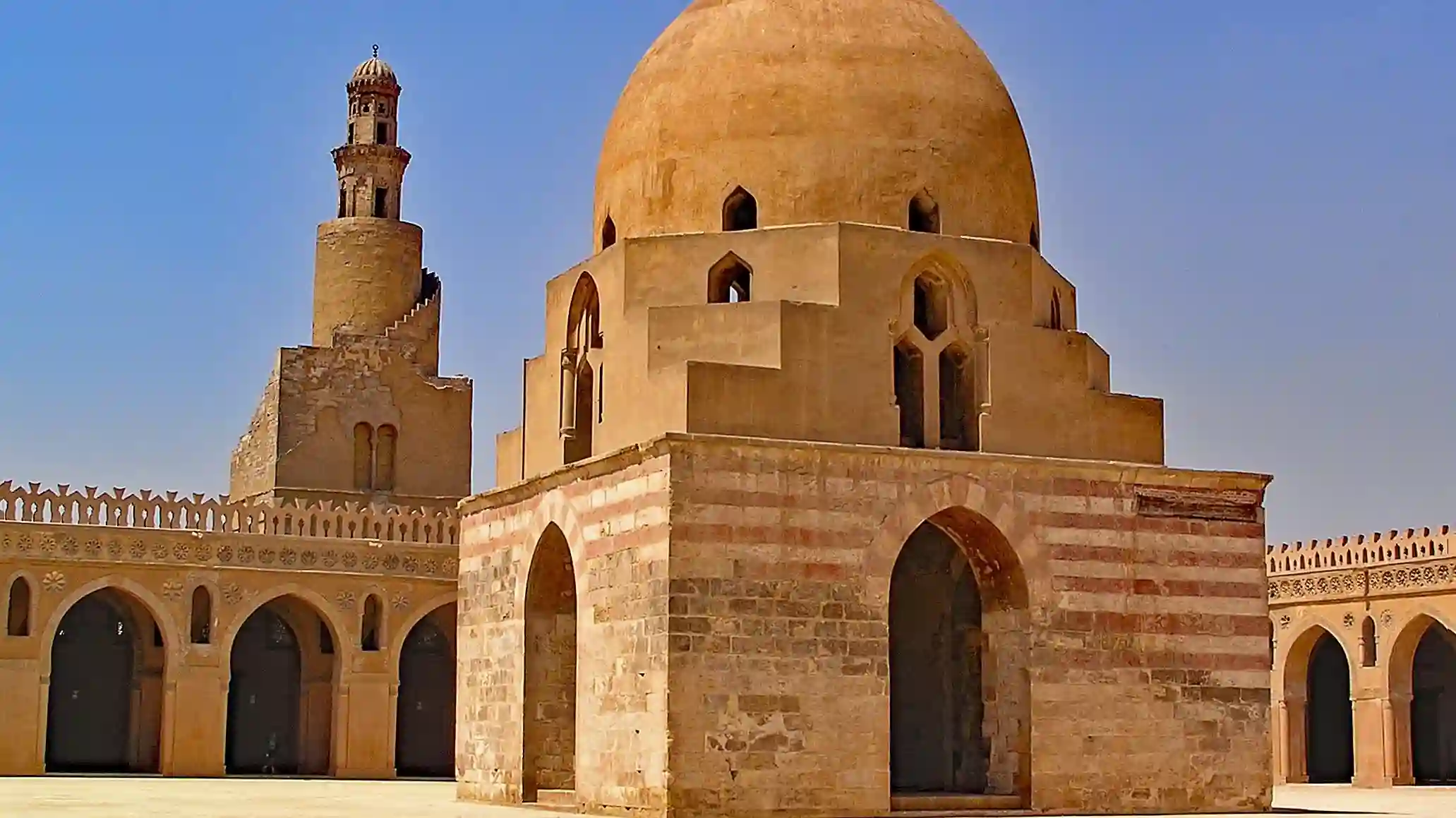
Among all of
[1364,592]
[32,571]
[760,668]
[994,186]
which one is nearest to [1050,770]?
[760,668]

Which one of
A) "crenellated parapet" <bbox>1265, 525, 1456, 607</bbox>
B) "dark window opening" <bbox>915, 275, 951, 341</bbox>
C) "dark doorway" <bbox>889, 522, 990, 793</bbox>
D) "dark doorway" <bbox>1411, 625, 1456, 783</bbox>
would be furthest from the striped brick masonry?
"dark doorway" <bbox>1411, 625, 1456, 783</bbox>

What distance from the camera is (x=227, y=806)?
1669 cm

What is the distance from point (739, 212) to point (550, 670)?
4168 mm

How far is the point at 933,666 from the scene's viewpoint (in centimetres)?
1828

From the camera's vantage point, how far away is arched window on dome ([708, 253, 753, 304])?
647 inches

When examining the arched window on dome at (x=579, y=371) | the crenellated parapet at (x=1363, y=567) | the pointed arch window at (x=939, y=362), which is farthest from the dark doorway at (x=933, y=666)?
the crenellated parapet at (x=1363, y=567)

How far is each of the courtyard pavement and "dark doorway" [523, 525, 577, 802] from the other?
59 centimetres

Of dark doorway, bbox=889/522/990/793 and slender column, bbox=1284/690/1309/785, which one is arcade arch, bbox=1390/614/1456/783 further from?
dark doorway, bbox=889/522/990/793

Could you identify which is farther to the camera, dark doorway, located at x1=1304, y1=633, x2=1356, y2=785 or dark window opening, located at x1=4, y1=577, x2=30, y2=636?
dark doorway, located at x1=1304, y1=633, x2=1356, y2=785

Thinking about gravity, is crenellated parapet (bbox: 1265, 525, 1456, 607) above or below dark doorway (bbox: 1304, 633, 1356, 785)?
above

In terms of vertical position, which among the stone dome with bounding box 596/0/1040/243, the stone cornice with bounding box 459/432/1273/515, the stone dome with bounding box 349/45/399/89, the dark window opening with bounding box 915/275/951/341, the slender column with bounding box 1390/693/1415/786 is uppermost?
the stone dome with bounding box 349/45/399/89

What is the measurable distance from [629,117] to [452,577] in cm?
1126

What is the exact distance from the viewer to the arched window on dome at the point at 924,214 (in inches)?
660

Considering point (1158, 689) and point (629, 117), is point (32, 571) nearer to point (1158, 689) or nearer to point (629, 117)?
point (629, 117)
